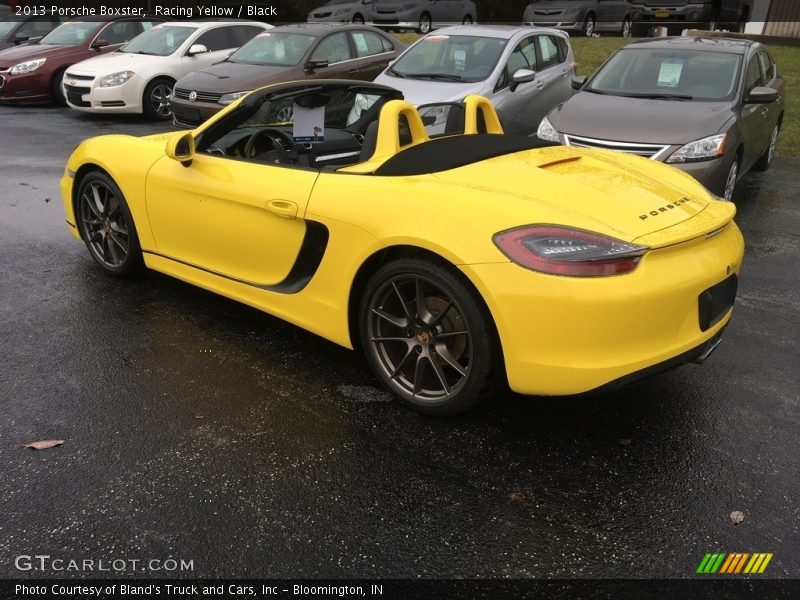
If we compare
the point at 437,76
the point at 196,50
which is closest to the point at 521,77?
the point at 437,76

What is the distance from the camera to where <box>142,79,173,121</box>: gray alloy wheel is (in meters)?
12.2

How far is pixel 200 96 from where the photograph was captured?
1023 centimetres

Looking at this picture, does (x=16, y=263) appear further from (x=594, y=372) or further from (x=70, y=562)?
(x=594, y=372)

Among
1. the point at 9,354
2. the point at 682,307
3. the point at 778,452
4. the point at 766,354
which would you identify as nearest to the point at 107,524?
the point at 9,354

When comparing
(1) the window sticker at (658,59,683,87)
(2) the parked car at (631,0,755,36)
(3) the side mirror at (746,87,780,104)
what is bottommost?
(3) the side mirror at (746,87,780,104)

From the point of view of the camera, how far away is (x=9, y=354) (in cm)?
392

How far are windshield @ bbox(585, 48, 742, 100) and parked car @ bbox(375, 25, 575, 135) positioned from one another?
1.34 meters

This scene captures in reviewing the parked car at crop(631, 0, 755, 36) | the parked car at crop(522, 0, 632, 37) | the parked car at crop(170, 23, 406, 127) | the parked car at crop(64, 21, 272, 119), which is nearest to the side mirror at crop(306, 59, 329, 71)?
the parked car at crop(170, 23, 406, 127)

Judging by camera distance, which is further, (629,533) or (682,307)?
(682,307)

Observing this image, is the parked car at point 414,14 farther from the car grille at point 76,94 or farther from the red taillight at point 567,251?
the red taillight at point 567,251

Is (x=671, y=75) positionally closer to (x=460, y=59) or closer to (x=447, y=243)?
(x=460, y=59)

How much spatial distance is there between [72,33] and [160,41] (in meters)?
3.11

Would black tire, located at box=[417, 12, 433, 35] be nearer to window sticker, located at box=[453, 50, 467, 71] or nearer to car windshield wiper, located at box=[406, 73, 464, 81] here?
window sticker, located at box=[453, 50, 467, 71]

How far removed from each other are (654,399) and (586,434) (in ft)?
1.71
